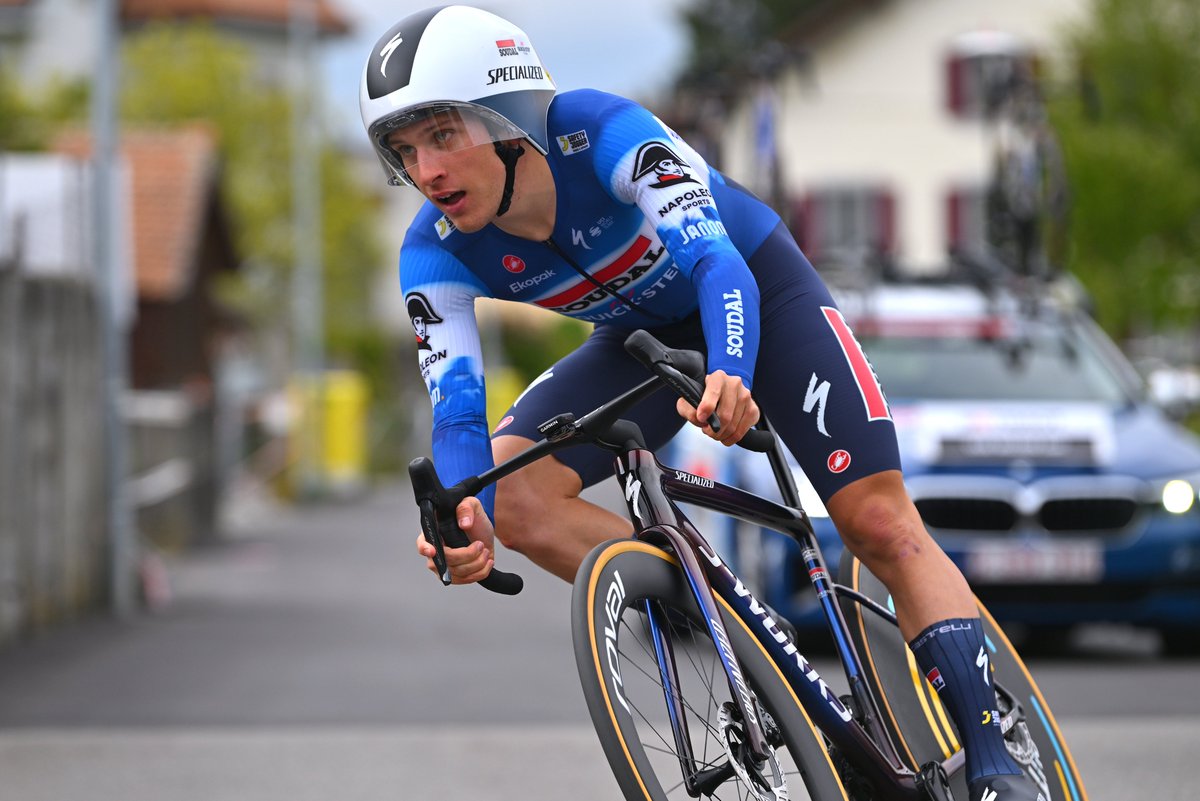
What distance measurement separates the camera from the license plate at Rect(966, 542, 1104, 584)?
9250 millimetres

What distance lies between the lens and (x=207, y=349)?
40.0m

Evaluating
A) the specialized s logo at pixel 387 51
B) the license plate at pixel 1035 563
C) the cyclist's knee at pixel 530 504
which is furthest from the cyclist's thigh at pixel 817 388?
the license plate at pixel 1035 563

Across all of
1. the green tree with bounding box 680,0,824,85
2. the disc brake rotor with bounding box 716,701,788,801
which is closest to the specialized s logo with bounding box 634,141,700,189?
the disc brake rotor with bounding box 716,701,788,801

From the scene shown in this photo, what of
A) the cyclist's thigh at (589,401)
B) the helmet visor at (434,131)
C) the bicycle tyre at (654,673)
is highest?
the helmet visor at (434,131)

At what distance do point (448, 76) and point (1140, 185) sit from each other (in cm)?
2370

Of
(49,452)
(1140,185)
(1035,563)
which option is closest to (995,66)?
(1035,563)

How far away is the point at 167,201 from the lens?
3362 centimetres

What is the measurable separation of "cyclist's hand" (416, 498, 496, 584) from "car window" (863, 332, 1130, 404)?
20.6ft

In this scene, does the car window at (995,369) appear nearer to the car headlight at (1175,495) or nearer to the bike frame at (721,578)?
the car headlight at (1175,495)

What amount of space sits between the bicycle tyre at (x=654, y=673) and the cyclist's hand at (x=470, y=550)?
0.32 metres

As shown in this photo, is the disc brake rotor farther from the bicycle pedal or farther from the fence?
the fence

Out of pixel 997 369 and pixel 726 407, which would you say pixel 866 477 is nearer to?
pixel 726 407

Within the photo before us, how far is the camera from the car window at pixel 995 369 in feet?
33.2

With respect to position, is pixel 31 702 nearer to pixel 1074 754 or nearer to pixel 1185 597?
pixel 1074 754
